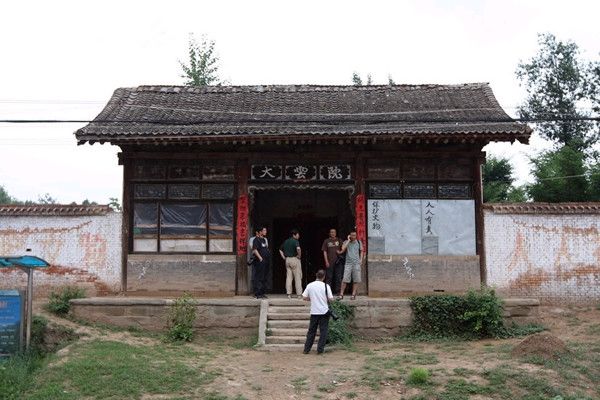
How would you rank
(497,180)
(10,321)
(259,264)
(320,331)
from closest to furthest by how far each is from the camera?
(320,331)
(10,321)
(259,264)
(497,180)

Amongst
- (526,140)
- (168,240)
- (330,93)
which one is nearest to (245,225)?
(168,240)

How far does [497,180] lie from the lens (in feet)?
92.0

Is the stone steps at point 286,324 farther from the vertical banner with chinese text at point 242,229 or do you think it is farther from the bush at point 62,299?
the bush at point 62,299

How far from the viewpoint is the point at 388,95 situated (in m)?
16.1

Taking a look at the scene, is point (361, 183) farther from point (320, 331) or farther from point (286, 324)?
point (320, 331)

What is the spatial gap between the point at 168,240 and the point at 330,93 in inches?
247

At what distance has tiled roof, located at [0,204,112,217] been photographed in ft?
44.2

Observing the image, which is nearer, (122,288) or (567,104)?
(122,288)

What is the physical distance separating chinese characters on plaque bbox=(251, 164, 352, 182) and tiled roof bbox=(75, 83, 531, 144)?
0.99m

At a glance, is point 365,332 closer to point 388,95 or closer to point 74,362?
point 74,362

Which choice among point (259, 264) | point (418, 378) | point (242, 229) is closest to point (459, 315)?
point (418, 378)

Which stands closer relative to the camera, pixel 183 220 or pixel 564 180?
pixel 183 220

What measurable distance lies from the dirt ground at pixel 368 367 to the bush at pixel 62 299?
1.15 ft

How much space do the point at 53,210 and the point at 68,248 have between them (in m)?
0.96
